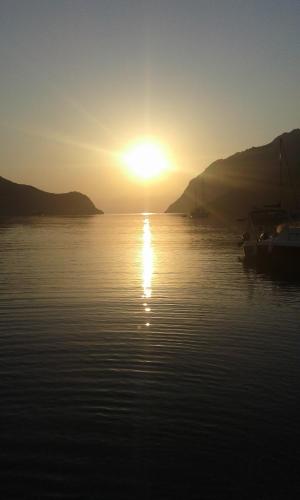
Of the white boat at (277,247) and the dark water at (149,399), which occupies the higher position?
the white boat at (277,247)

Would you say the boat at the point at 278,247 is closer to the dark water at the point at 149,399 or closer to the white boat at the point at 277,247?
the white boat at the point at 277,247

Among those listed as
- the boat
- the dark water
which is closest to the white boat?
the boat

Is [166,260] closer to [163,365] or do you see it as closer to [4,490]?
[163,365]

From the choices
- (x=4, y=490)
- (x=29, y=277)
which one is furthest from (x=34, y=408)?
(x=29, y=277)

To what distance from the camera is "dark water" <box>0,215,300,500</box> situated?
9703mm

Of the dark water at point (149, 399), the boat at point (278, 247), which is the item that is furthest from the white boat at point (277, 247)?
the dark water at point (149, 399)

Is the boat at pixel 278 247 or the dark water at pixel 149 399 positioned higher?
the boat at pixel 278 247

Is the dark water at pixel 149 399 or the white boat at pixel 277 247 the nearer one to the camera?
the dark water at pixel 149 399

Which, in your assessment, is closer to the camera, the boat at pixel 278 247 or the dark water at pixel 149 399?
the dark water at pixel 149 399

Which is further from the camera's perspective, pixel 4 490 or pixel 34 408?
pixel 34 408

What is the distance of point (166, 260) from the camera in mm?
62250

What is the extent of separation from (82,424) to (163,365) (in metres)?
5.50

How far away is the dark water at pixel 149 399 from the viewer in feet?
31.8

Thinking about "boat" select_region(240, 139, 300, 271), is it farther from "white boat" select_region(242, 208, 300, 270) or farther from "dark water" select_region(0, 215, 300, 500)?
"dark water" select_region(0, 215, 300, 500)
